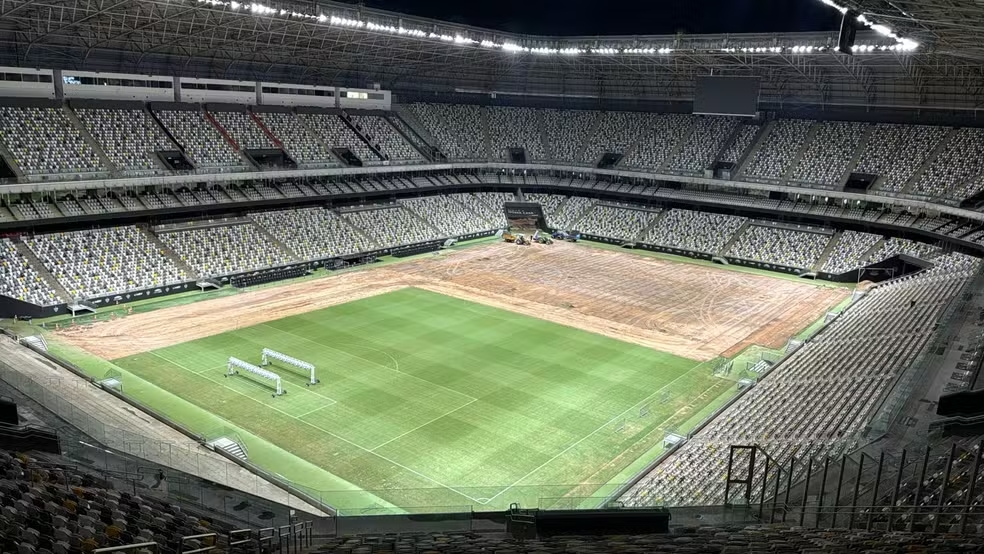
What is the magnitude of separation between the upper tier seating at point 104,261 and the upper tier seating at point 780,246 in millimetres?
47333

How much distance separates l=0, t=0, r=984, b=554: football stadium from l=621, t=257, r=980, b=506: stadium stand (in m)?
0.20

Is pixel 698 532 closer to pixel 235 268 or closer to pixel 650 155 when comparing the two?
pixel 235 268

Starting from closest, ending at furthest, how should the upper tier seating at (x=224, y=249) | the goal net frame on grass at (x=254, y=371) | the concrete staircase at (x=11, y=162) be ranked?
the goal net frame on grass at (x=254, y=371), the concrete staircase at (x=11, y=162), the upper tier seating at (x=224, y=249)

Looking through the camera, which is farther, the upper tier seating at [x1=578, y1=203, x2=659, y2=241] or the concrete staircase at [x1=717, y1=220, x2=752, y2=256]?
the upper tier seating at [x1=578, y1=203, x2=659, y2=241]

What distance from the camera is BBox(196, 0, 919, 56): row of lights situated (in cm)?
4284

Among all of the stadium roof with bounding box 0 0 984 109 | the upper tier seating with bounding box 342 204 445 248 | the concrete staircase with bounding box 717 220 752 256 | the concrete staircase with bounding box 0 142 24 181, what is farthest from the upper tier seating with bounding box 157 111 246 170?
the concrete staircase with bounding box 717 220 752 256

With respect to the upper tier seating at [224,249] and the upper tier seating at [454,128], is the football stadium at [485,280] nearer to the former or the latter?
the upper tier seating at [224,249]

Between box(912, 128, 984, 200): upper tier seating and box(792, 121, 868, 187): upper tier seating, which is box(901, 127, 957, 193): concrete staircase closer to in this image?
box(912, 128, 984, 200): upper tier seating

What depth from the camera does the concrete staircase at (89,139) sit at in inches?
2041

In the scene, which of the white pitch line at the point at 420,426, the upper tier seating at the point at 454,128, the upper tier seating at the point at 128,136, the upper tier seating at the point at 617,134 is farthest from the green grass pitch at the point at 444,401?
the upper tier seating at the point at 617,134

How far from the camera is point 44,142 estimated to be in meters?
50.3

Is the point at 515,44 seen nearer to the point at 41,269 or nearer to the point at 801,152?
the point at 801,152

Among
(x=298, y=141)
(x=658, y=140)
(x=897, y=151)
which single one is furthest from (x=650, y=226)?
(x=298, y=141)

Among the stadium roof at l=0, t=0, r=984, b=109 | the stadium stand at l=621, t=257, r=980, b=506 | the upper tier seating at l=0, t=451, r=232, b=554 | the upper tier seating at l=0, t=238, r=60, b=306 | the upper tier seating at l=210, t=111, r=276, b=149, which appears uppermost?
the stadium roof at l=0, t=0, r=984, b=109
